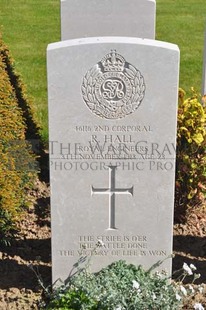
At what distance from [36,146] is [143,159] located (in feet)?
7.84

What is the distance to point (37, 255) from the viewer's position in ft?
15.5

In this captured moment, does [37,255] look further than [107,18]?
No

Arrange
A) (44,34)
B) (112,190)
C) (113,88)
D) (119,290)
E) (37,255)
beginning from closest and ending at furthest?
(113,88), (119,290), (112,190), (37,255), (44,34)

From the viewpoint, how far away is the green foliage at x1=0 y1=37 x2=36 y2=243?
4629 millimetres

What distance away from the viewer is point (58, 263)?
4207 millimetres

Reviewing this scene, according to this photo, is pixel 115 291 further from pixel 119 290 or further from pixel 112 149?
pixel 112 149

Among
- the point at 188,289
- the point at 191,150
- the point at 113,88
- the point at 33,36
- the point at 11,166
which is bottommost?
the point at 188,289

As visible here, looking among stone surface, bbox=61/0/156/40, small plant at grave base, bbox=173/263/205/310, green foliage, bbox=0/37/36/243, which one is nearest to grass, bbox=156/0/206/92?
stone surface, bbox=61/0/156/40

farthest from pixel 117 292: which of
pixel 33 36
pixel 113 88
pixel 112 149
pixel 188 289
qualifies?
pixel 33 36

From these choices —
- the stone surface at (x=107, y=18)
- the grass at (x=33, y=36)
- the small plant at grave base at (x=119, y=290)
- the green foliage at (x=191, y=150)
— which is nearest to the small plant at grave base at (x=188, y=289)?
the small plant at grave base at (x=119, y=290)

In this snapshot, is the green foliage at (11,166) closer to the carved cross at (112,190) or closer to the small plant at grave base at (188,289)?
the carved cross at (112,190)

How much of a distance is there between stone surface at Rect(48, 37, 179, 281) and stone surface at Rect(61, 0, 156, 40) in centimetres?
237

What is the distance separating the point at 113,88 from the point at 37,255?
1.59 m

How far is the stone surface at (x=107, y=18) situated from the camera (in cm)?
605
